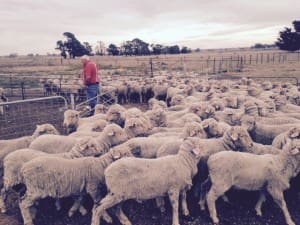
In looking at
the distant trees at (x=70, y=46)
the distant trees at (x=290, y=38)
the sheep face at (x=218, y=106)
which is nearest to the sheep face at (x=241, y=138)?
the sheep face at (x=218, y=106)

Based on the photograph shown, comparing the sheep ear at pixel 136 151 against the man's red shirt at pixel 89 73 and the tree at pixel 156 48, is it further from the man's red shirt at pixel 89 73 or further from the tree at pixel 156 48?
the tree at pixel 156 48

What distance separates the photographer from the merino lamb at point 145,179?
16.4 feet

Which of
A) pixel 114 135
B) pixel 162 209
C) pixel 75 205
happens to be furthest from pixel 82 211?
pixel 114 135

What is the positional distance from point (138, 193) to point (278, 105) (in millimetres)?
6431

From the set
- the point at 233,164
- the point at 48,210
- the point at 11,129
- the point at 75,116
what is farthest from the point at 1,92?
the point at 233,164

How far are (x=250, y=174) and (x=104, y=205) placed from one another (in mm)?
2356

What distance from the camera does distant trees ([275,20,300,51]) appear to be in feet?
208

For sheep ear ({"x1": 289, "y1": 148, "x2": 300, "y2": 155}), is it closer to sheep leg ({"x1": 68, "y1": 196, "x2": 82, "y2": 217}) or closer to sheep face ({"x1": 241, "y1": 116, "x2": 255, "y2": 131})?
sheep face ({"x1": 241, "y1": 116, "x2": 255, "y2": 131})

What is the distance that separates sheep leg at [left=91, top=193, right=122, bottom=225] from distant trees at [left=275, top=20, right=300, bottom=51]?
66.6 meters

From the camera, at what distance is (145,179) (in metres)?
5.06

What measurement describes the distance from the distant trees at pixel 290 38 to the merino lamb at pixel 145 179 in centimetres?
6569

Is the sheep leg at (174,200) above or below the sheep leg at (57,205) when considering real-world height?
above

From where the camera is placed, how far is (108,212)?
5.65 m

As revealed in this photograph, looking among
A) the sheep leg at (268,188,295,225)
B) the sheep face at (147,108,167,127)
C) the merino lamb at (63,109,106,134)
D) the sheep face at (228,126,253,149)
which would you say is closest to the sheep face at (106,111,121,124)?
the merino lamb at (63,109,106,134)
